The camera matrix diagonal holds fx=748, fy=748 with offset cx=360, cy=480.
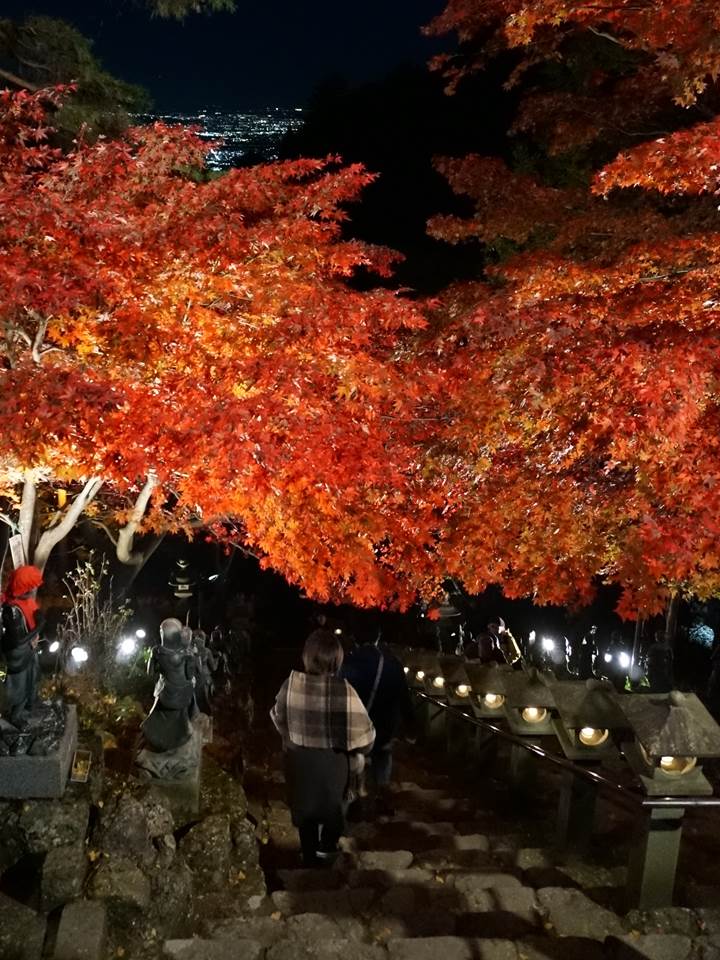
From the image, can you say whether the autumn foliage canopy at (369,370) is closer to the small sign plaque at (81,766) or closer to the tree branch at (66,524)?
the tree branch at (66,524)

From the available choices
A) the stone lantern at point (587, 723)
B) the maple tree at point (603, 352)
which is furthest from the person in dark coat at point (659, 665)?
the stone lantern at point (587, 723)

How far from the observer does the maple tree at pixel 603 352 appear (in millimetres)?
7984

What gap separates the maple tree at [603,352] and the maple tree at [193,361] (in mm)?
1101

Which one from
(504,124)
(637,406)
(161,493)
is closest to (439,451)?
(637,406)

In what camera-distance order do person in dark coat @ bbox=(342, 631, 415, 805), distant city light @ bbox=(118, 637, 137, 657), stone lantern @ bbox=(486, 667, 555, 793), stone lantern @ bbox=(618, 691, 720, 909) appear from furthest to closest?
distant city light @ bbox=(118, 637, 137, 657), stone lantern @ bbox=(486, 667, 555, 793), person in dark coat @ bbox=(342, 631, 415, 805), stone lantern @ bbox=(618, 691, 720, 909)

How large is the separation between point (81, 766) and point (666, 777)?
13.2ft

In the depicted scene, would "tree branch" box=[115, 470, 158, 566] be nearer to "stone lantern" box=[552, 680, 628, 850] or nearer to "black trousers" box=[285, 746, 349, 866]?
"black trousers" box=[285, 746, 349, 866]

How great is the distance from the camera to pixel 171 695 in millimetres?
6469

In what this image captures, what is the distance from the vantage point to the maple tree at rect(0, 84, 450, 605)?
812 cm

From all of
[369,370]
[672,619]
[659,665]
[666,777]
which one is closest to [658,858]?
[666,777]

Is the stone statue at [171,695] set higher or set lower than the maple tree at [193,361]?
lower

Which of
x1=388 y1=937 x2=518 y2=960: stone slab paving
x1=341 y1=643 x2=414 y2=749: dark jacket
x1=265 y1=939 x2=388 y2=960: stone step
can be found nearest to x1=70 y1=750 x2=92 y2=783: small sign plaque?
x1=265 y1=939 x2=388 y2=960: stone step

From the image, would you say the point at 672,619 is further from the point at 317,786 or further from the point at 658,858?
the point at 317,786

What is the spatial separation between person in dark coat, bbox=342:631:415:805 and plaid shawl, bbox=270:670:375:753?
1.54 metres
